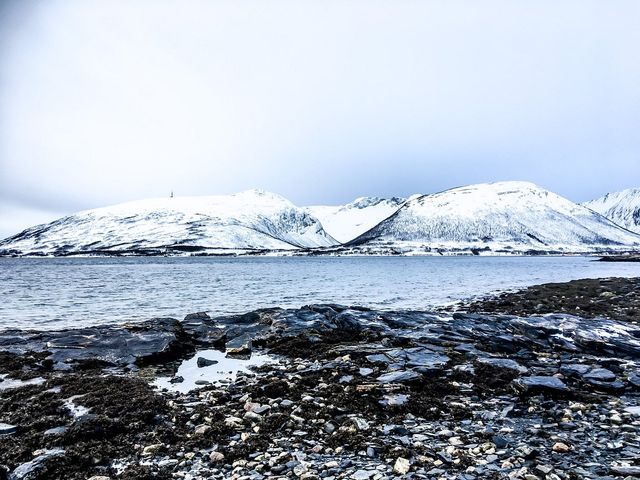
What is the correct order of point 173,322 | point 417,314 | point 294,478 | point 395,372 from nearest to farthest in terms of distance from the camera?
point 294,478
point 395,372
point 173,322
point 417,314

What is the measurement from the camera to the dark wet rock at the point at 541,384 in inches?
472

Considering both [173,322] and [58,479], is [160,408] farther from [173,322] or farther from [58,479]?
[173,322]

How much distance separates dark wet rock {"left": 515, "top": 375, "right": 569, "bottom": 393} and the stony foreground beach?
0.19ft

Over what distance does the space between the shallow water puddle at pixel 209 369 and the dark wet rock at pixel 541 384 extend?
9530 millimetres

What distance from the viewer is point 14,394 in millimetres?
12078

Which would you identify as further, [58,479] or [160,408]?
[160,408]

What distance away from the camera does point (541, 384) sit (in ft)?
40.0

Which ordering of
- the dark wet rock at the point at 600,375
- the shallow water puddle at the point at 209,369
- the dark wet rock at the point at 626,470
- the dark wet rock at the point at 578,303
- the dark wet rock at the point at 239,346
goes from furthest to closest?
the dark wet rock at the point at 578,303 → the dark wet rock at the point at 239,346 → the shallow water puddle at the point at 209,369 → the dark wet rock at the point at 600,375 → the dark wet rock at the point at 626,470

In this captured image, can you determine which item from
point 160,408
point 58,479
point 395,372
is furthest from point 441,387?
point 58,479

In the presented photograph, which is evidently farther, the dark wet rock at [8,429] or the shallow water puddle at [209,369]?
the shallow water puddle at [209,369]

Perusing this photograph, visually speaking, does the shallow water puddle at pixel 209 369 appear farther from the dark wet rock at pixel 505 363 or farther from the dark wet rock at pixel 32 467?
the dark wet rock at pixel 505 363

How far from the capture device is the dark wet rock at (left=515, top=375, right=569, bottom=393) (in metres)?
12.0

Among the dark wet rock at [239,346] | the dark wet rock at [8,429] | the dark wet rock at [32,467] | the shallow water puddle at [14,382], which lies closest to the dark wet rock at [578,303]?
the dark wet rock at [239,346]

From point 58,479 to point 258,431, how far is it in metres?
3.90
